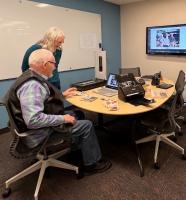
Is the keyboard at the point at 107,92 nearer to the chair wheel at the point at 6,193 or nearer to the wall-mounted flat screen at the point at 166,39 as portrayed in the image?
the chair wheel at the point at 6,193

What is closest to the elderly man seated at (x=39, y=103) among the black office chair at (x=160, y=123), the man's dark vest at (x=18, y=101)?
the man's dark vest at (x=18, y=101)

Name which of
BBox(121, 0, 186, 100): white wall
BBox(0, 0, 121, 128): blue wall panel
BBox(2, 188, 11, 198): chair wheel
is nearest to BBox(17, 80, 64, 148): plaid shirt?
BBox(2, 188, 11, 198): chair wheel

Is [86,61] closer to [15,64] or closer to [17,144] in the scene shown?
[15,64]

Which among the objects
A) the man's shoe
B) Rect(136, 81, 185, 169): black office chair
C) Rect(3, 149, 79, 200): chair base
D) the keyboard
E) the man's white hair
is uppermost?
the man's white hair

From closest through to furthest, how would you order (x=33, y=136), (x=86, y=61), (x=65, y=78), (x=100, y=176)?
(x=33, y=136)
(x=100, y=176)
(x=65, y=78)
(x=86, y=61)

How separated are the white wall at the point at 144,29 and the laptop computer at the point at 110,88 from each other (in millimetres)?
2212

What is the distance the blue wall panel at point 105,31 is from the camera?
403 cm

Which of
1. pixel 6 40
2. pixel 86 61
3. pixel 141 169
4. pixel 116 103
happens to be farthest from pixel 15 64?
pixel 141 169

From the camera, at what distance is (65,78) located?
13.4 feet

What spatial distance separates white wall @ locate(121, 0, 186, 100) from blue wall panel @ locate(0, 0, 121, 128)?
0.58ft

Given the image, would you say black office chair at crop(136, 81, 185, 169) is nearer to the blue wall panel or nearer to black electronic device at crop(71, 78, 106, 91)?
black electronic device at crop(71, 78, 106, 91)

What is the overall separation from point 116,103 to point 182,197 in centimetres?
103

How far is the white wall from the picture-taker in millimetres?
4164

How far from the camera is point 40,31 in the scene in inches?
137
